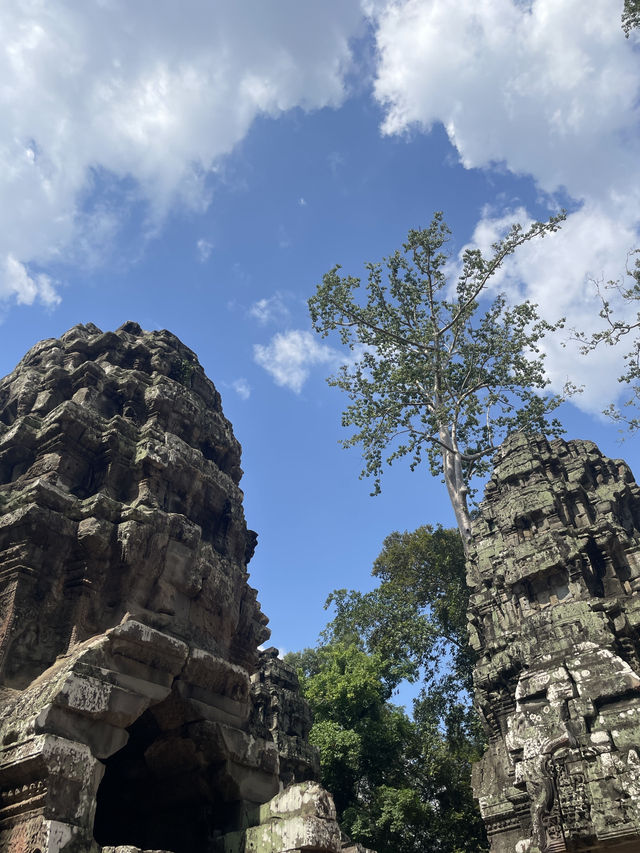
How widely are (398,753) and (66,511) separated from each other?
14537mm

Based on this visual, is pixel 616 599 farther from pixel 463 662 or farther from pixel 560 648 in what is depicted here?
pixel 463 662

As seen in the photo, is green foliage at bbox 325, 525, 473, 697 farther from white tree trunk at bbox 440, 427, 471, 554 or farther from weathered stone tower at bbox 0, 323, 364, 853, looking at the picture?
weathered stone tower at bbox 0, 323, 364, 853

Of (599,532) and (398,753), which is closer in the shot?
(599,532)

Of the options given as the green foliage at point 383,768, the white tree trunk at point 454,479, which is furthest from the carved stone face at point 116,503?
the white tree trunk at point 454,479

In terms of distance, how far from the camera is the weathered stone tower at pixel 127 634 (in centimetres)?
435

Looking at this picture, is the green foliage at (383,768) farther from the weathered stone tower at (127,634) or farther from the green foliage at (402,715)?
the weathered stone tower at (127,634)

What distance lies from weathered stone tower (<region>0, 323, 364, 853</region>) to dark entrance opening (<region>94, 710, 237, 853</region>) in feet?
0.04

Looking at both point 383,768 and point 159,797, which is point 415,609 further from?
point 159,797

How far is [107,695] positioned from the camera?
15.3ft

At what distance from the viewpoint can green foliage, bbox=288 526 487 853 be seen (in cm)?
1505

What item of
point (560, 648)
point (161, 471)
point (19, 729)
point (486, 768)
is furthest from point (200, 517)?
point (486, 768)

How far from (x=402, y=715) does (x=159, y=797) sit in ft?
51.9

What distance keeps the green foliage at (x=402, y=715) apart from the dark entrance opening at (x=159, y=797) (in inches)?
422

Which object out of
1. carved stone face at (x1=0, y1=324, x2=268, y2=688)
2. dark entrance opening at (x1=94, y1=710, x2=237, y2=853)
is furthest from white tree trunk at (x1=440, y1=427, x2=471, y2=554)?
dark entrance opening at (x1=94, y1=710, x2=237, y2=853)
